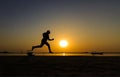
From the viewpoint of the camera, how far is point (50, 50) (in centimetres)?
2314
